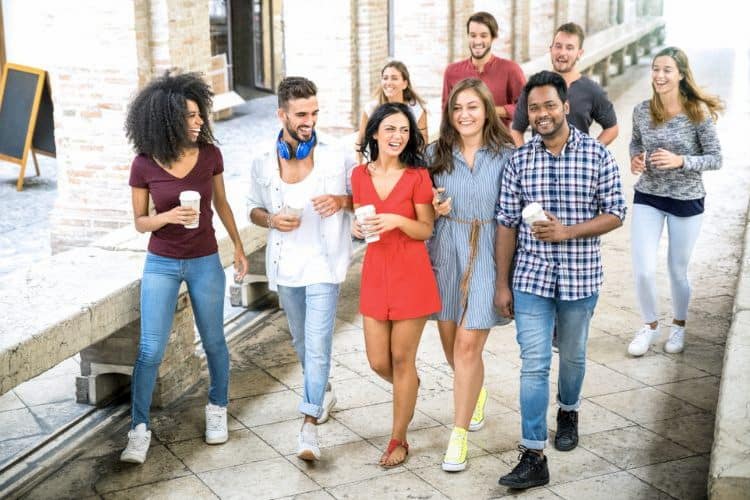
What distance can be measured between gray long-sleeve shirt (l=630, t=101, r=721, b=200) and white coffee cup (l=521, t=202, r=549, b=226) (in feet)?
5.83

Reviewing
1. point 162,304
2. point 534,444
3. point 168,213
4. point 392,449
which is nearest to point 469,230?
point 534,444

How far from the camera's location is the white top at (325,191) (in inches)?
199

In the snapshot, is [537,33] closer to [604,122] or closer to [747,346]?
[604,122]

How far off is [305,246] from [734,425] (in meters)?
1.99

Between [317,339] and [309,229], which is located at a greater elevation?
[309,229]

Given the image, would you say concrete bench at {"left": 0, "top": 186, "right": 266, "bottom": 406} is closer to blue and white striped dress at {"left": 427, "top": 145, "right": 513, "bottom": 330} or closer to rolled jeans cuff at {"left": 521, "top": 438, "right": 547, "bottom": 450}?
blue and white striped dress at {"left": 427, "top": 145, "right": 513, "bottom": 330}

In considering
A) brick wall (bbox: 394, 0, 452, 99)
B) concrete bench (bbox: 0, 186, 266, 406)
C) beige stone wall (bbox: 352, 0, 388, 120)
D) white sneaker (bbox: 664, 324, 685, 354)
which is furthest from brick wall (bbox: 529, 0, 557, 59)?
concrete bench (bbox: 0, 186, 266, 406)

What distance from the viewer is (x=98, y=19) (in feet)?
28.7

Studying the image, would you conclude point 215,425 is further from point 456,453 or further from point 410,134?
point 410,134

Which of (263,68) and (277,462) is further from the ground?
(263,68)

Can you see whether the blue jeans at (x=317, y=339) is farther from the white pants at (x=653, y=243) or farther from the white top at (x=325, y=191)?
the white pants at (x=653, y=243)

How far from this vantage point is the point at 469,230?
15.9 ft

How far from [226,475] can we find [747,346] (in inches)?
95.5

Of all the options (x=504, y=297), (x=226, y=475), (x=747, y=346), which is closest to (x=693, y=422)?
(x=747, y=346)
